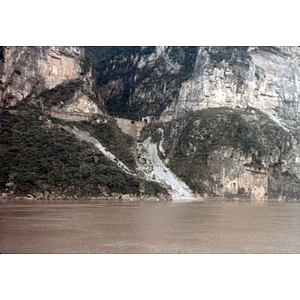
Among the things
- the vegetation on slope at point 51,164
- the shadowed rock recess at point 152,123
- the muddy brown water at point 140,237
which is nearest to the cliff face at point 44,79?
the shadowed rock recess at point 152,123

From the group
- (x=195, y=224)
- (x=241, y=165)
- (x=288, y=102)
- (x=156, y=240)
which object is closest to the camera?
(x=156, y=240)

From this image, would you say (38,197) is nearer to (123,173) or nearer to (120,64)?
(123,173)

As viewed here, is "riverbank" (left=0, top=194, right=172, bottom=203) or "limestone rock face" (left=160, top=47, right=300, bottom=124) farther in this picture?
"limestone rock face" (left=160, top=47, right=300, bottom=124)

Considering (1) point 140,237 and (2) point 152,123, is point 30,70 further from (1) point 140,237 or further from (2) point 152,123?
(1) point 140,237

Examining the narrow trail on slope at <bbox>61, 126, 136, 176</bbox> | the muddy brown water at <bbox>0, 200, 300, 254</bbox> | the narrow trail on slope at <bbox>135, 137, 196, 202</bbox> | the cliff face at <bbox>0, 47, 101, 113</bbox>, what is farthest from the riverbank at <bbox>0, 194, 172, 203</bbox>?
the muddy brown water at <bbox>0, 200, 300, 254</bbox>

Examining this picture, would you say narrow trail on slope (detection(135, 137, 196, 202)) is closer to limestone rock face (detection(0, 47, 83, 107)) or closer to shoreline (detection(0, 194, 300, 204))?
shoreline (detection(0, 194, 300, 204))

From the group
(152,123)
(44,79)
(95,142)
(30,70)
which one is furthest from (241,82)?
(30,70)
